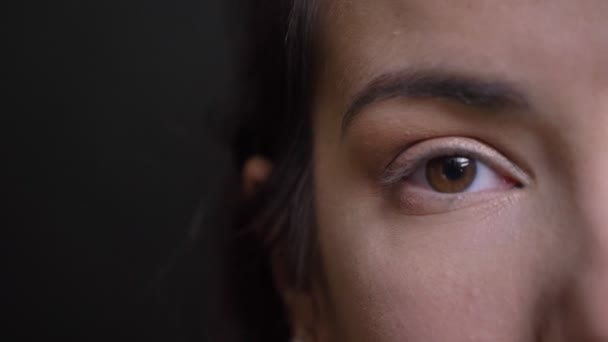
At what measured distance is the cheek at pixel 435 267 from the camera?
2.22 ft

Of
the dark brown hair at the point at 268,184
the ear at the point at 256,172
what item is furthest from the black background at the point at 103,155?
the ear at the point at 256,172

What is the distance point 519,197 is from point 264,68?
434 mm

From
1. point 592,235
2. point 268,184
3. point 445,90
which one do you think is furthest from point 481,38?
point 268,184

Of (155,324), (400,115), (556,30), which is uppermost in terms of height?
(556,30)

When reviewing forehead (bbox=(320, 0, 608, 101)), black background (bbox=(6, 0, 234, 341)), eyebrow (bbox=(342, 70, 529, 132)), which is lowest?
black background (bbox=(6, 0, 234, 341))

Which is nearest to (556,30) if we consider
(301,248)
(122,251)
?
(301,248)

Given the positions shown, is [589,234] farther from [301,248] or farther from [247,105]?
[247,105]

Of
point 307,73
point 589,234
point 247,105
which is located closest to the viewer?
point 589,234

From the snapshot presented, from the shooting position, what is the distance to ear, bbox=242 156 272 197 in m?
1.10

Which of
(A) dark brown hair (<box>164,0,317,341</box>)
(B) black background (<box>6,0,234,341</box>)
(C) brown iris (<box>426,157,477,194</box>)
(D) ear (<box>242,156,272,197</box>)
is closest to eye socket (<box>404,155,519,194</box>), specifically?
(C) brown iris (<box>426,157,477,194</box>)

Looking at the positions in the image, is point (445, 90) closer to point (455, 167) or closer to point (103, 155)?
point (455, 167)

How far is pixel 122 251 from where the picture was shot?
166cm

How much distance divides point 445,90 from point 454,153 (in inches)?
2.5

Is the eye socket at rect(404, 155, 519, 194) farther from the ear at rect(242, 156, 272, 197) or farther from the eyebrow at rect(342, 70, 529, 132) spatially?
the ear at rect(242, 156, 272, 197)
